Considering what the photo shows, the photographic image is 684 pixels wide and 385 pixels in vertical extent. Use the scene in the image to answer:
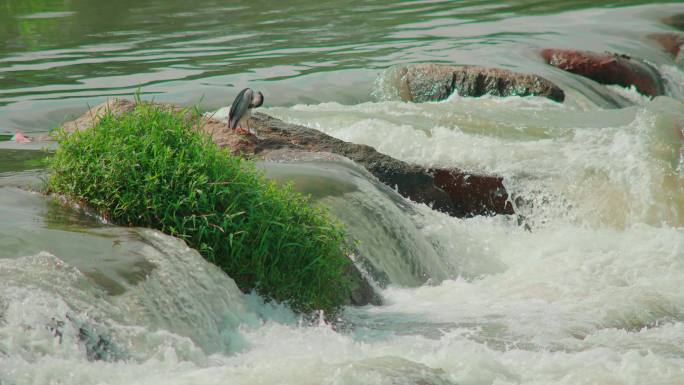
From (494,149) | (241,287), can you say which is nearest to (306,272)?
(241,287)

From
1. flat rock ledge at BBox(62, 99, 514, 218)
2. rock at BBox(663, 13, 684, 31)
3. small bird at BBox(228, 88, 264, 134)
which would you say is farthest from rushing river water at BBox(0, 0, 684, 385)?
rock at BBox(663, 13, 684, 31)

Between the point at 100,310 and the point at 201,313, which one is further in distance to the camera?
the point at 201,313

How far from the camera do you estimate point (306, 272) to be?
6953 millimetres

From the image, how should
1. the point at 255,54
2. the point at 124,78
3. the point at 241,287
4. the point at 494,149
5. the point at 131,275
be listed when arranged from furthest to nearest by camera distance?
the point at 255,54 → the point at 124,78 → the point at 494,149 → the point at 241,287 → the point at 131,275

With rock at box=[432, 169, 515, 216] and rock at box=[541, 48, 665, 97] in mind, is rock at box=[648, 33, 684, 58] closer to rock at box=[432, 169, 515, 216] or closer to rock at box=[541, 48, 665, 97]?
rock at box=[541, 48, 665, 97]

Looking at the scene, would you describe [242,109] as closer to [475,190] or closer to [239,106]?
[239,106]

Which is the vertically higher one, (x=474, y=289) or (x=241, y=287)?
(x=241, y=287)

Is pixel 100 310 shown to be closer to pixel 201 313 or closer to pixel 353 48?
pixel 201 313

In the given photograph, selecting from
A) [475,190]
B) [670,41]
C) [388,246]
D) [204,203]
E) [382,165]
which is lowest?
[670,41]

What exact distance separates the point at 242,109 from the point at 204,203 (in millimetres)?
2625

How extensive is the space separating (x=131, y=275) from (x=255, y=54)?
1331cm

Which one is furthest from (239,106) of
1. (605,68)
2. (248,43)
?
(248,43)

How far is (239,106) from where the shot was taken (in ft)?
30.3

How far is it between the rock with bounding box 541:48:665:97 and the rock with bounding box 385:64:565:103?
241 cm
